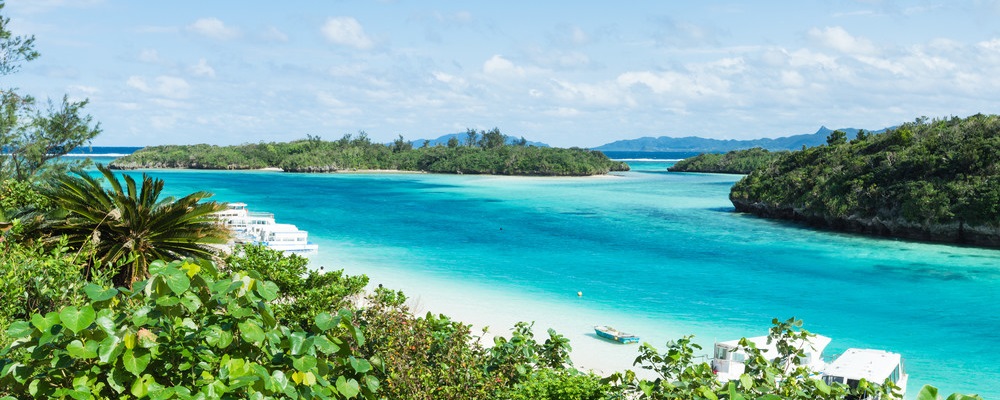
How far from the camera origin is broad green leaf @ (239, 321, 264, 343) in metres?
3.72

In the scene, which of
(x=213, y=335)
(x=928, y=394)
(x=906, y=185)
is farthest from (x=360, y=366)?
(x=906, y=185)

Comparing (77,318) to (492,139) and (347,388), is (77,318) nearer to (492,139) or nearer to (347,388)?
(347,388)

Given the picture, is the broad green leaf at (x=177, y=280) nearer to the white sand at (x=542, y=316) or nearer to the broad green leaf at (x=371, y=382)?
the broad green leaf at (x=371, y=382)

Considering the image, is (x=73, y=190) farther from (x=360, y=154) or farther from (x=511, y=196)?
(x=360, y=154)

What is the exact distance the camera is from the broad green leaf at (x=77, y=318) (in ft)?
11.0

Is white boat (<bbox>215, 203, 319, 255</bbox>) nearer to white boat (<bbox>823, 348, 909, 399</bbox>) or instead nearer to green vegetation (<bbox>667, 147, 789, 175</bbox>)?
white boat (<bbox>823, 348, 909, 399</bbox>)

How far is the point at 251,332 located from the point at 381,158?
14930cm

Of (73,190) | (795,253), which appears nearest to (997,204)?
(795,253)

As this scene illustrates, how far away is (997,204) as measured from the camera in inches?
1532

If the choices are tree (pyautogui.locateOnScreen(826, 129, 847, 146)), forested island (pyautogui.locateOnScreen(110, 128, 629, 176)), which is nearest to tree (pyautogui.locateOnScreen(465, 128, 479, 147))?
forested island (pyautogui.locateOnScreen(110, 128, 629, 176))

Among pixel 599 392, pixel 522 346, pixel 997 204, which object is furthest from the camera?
pixel 997 204

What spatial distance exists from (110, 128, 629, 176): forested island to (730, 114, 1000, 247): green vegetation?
76.0 m

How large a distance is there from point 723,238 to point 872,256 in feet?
27.0

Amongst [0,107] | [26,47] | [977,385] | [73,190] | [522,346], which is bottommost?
[977,385]
